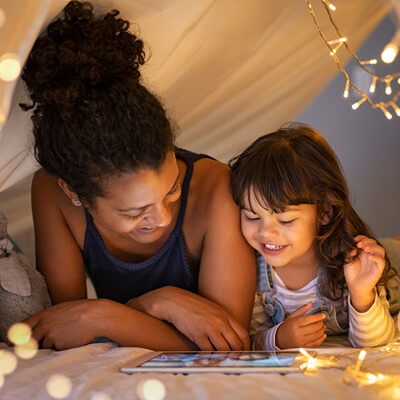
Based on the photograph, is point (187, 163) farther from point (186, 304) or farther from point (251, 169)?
point (186, 304)

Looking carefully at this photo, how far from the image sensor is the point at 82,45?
1250 millimetres

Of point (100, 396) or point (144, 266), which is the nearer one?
point (100, 396)

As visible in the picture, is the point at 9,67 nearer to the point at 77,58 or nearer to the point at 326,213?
the point at 77,58

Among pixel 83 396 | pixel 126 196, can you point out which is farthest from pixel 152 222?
pixel 83 396

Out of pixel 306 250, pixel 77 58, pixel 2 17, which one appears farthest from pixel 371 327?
pixel 2 17

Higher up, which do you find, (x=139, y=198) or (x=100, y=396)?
(x=139, y=198)

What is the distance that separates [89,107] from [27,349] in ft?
1.64

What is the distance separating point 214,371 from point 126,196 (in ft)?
1.30

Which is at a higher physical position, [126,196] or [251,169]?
[251,169]

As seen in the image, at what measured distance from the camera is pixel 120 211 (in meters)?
1.28

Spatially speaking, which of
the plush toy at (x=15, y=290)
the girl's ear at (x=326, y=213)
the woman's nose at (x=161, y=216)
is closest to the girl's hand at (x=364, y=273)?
the girl's ear at (x=326, y=213)

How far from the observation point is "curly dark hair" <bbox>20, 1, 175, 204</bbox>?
121 cm

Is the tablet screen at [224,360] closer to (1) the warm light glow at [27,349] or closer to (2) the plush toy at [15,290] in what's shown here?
(1) the warm light glow at [27,349]

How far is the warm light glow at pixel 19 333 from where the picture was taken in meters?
1.34
